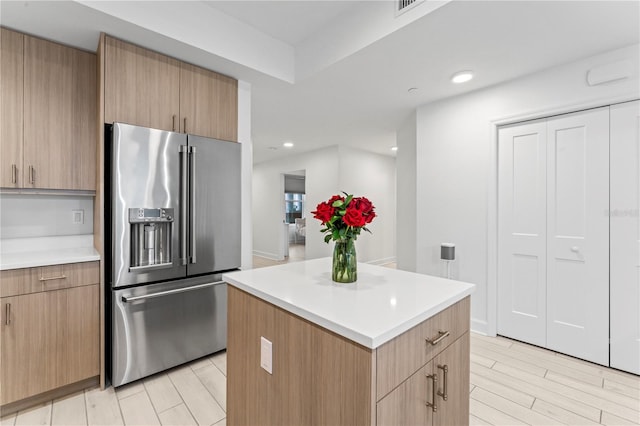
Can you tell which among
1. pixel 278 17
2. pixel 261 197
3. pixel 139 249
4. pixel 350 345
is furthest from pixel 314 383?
pixel 261 197

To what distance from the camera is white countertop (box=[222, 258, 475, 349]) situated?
0.88 metres

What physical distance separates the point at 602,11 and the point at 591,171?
1151mm

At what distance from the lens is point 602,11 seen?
1837 millimetres

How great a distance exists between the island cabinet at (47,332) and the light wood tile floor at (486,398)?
0.44 ft

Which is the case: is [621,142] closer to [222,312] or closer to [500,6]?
[500,6]

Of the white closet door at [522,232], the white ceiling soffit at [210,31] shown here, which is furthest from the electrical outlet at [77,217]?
the white closet door at [522,232]

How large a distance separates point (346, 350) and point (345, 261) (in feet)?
1.63

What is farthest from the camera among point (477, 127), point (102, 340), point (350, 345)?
point (477, 127)

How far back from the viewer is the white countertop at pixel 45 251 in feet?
5.87

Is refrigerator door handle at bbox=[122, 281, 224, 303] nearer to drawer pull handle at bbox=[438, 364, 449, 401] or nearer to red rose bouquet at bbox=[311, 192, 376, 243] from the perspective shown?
red rose bouquet at bbox=[311, 192, 376, 243]

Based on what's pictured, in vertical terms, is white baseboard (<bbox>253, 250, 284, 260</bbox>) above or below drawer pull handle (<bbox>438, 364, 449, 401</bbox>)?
below

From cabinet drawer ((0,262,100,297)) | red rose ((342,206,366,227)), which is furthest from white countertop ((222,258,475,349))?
cabinet drawer ((0,262,100,297))

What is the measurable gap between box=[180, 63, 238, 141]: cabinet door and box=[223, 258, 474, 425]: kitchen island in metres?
1.52

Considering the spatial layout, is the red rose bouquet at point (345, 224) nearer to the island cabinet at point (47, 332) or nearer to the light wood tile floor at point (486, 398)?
the light wood tile floor at point (486, 398)
